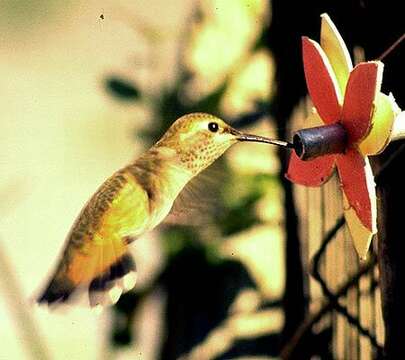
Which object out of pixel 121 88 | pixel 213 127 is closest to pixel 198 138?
pixel 213 127

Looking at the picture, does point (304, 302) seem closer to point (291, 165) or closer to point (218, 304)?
point (218, 304)

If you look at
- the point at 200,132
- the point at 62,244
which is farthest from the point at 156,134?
the point at 62,244

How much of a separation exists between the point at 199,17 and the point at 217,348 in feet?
2.47

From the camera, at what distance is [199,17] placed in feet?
6.48

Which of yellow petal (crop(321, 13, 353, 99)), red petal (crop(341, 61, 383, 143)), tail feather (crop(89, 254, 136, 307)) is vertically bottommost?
tail feather (crop(89, 254, 136, 307))

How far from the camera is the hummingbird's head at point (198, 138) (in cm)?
172

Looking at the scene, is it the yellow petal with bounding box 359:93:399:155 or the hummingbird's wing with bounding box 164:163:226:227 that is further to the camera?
the hummingbird's wing with bounding box 164:163:226:227

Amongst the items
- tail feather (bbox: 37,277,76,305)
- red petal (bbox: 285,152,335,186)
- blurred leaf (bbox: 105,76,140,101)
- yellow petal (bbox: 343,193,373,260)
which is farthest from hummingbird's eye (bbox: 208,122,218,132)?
yellow petal (bbox: 343,193,373,260)

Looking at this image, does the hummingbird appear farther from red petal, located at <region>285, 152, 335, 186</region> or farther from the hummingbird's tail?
red petal, located at <region>285, 152, 335, 186</region>

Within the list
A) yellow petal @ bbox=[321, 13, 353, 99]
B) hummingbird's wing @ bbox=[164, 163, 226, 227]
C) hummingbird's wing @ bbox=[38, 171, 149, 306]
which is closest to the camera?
yellow petal @ bbox=[321, 13, 353, 99]

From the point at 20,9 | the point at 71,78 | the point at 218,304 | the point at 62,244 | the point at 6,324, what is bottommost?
the point at 218,304

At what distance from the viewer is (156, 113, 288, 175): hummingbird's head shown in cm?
172

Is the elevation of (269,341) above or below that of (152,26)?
below

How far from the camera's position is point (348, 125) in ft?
3.22
